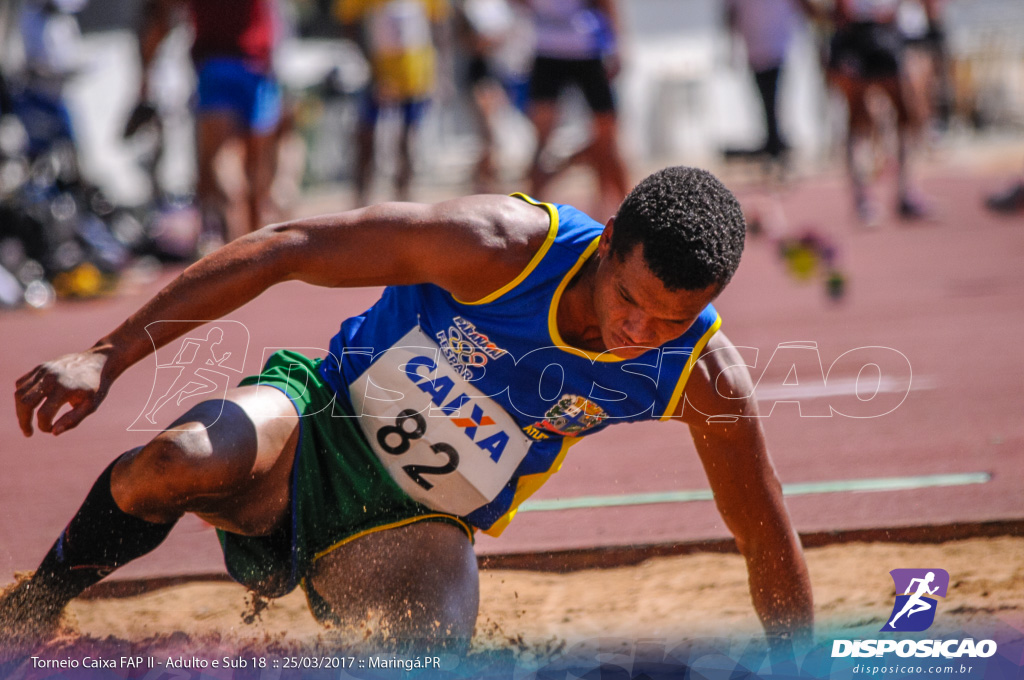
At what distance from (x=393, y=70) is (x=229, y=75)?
2494 mm

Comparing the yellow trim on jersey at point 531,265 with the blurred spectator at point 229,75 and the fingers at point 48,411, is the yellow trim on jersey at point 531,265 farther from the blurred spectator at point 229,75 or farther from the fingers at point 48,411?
the blurred spectator at point 229,75

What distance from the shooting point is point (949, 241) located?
25.2ft

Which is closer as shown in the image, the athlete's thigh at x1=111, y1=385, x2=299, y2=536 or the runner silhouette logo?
the athlete's thigh at x1=111, y1=385, x2=299, y2=536

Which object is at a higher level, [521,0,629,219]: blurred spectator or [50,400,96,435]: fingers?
[50,400,96,435]: fingers

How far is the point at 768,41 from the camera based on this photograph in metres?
8.87

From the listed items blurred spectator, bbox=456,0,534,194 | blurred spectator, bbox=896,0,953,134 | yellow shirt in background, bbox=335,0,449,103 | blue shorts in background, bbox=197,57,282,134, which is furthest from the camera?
blurred spectator, bbox=896,0,953,134

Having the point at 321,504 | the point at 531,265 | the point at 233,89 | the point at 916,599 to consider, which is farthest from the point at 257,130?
the point at 916,599

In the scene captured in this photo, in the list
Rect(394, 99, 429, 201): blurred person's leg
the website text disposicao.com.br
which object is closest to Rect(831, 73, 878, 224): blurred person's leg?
Rect(394, 99, 429, 201): blurred person's leg

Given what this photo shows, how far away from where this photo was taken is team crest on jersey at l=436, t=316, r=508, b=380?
7.35ft

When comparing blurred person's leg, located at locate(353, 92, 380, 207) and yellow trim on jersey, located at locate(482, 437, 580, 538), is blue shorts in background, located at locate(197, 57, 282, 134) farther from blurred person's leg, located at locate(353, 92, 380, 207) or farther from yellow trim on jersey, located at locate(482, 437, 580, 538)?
yellow trim on jersey, located at locate(482, 437, 580, 538)

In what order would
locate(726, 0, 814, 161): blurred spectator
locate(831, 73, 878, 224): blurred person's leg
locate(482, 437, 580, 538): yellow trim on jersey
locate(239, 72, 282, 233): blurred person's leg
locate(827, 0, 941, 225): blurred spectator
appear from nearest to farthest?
locate(482, 437, 580, 538): yellow trim on jersey → locate(239, 72, 282, 233): blurred person's leg → locate(827, 0, 941, 225): blurred spectator → locate(831, 73, 878, 224): blurred person's leg → locate(726, 0, 814, 161): blurred spectator

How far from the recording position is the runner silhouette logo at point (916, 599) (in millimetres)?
2527

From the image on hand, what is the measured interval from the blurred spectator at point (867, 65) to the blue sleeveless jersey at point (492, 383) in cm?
628

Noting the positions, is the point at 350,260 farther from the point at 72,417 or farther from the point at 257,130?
the point at 257,130
